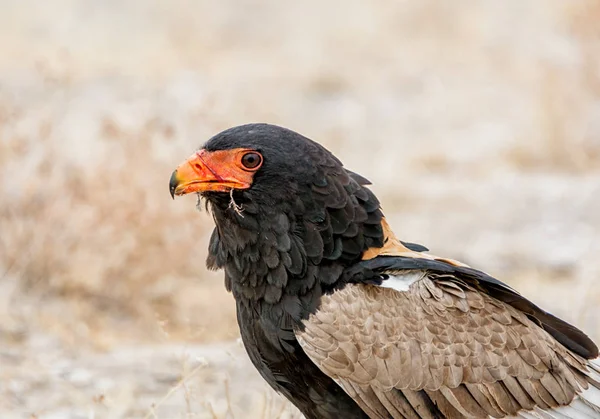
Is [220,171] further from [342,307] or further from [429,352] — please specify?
[429,352]

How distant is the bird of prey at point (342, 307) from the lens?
13.5 ft

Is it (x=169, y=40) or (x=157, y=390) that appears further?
(x=169, y=40)

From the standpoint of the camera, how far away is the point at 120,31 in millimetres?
19703

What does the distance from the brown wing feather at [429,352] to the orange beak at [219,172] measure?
1.93ft

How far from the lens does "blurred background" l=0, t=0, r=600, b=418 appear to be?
284 inches

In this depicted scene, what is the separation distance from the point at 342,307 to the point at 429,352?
1.28ft

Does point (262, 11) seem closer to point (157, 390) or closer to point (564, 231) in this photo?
point (564, 231)

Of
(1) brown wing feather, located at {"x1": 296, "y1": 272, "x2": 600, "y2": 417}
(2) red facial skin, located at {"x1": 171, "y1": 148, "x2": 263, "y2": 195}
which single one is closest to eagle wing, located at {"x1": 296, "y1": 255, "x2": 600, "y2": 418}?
(1) brown wing feather, located at {"x1": 296, "y1": 272, "x2": 600, "y2": 417}

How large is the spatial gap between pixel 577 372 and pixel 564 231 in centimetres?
627

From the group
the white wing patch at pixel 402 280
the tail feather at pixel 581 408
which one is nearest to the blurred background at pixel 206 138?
the white wing patch at pixel 402 280

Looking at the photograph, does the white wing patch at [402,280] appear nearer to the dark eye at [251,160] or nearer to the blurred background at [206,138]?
the dark eye at [251,160]

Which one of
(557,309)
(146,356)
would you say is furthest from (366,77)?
(146,356)

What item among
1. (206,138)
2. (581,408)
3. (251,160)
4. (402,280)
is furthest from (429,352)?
(206,138)

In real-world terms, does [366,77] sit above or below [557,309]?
above
